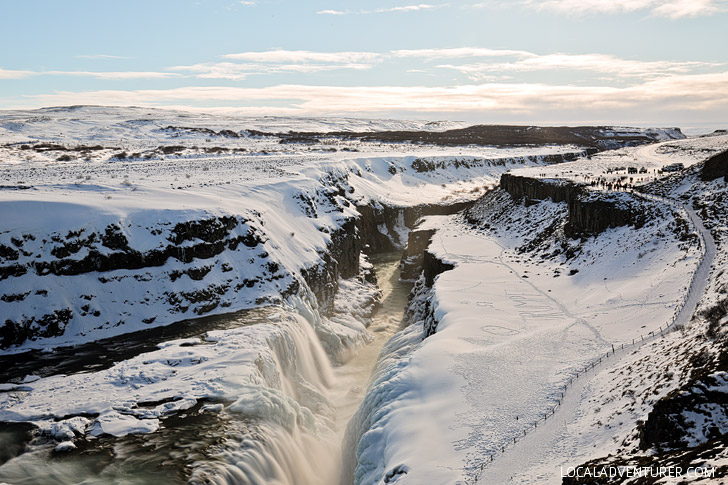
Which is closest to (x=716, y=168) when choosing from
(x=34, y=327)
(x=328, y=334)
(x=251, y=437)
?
(x=328, y=334)

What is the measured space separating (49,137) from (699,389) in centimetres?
12335

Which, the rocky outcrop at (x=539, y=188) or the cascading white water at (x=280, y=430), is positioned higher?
the rocky outcrop at (x=539, y=188)

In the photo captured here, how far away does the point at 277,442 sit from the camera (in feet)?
64.3

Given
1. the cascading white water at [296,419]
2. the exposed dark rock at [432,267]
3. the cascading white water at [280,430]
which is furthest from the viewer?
the exposed dark rock at [432,267]

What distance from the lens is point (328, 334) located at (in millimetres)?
33812

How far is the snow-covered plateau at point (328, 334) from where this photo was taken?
1639 cm

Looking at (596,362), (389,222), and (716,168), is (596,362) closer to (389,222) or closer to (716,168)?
(716,168)

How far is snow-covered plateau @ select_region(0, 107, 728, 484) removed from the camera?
16.4m

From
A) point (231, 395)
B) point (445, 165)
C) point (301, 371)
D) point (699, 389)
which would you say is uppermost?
→ point (445, 165)

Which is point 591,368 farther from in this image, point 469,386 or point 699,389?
point 699,389

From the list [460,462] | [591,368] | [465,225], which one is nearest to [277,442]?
[460,462]

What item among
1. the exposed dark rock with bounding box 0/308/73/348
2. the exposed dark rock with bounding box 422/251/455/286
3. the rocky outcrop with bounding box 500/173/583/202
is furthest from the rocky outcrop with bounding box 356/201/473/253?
the exposed dark rock with bounding box 0/308/73/348

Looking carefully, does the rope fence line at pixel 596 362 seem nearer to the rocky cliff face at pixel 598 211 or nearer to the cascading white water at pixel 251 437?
the cascading white water at pixel 251 437

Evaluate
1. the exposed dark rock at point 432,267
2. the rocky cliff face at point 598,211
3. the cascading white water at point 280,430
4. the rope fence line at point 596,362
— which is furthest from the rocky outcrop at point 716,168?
the cascading white water at point 280,430
